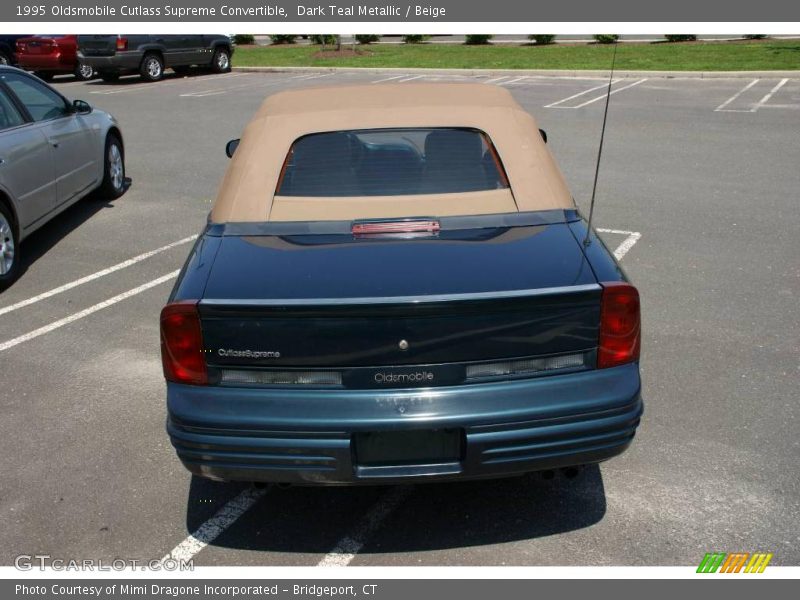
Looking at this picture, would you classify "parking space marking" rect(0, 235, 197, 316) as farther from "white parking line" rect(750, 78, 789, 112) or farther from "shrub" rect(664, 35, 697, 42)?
"shrub" rect(664, 35, 697, 42)

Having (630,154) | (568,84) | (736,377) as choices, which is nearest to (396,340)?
(736,377)

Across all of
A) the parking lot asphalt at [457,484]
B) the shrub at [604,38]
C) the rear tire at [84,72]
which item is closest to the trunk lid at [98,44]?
the rear tire at [84,72]

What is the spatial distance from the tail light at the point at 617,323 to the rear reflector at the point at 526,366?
10 centimetres

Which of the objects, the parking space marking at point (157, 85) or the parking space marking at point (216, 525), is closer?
the parking space marking at point (216, 525)

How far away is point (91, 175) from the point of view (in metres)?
8.86

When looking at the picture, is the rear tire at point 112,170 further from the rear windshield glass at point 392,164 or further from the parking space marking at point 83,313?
the rear windshield glass at point 392,164

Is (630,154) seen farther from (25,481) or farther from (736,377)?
(25,481)

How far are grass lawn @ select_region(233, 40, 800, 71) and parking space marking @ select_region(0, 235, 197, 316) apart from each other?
1625 cm

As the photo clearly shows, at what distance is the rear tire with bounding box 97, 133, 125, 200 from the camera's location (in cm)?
948

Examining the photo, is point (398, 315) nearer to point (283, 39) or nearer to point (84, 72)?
point (84, 72)

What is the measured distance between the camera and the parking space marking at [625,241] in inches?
286

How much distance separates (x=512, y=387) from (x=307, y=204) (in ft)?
4.98

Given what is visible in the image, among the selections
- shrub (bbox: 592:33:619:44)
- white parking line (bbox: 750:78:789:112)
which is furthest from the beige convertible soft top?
shrub (bbox: 592:33:619:44)

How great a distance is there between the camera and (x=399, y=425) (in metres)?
3.12
